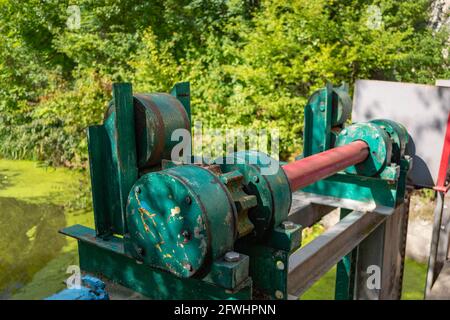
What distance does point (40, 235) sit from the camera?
21.5 ft

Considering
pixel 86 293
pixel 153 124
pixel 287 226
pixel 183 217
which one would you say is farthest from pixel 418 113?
pixel 86 293

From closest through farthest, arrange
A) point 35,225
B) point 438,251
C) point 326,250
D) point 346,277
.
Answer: point 326,250 < point 346,277 < point 438,251 < point 35,225

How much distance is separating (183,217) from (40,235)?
236 inches

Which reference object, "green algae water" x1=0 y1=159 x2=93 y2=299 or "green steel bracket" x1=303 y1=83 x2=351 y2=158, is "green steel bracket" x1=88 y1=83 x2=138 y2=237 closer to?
"green steel bracket" x1=303 y1=83 x2=351 y2=158

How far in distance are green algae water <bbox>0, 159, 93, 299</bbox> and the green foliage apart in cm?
62

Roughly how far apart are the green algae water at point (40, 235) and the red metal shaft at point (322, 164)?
8.73 ft

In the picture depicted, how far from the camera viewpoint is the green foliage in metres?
6.94

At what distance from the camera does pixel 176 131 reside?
1.47 m

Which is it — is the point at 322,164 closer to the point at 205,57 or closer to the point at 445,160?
the point at 445,160

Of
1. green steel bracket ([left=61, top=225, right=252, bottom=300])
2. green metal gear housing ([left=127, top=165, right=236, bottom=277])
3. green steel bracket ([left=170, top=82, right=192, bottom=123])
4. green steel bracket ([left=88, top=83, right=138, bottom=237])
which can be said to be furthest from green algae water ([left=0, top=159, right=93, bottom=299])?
green metal gear housing ([left=127, top=165, right=236, bottom=277])

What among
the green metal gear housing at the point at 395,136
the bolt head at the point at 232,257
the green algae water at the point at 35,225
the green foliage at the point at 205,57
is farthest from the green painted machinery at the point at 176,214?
the green foliage at the point at 205,57

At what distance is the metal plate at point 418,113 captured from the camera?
2.78m

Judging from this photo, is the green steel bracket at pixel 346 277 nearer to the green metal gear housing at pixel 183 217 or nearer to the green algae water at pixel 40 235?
the green algae water at pixel 40 235

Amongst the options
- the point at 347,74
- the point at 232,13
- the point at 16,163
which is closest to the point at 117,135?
the point at 347,74
